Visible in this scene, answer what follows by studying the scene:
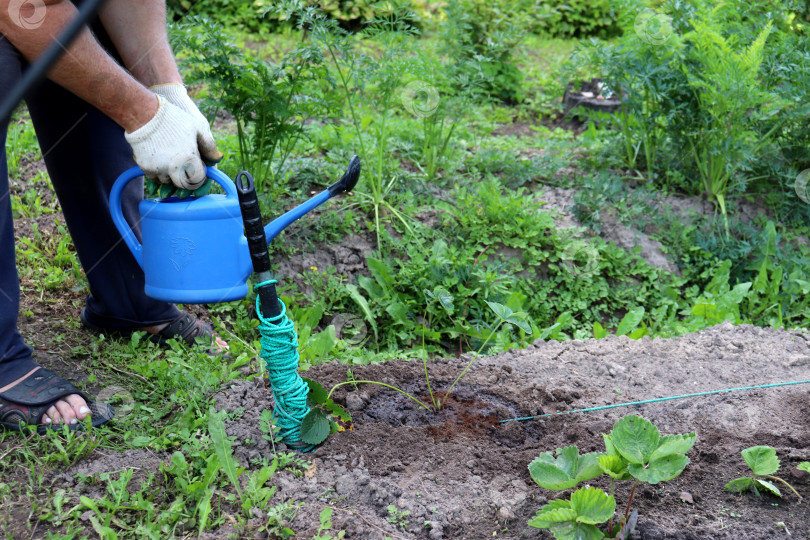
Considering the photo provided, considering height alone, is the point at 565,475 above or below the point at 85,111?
below

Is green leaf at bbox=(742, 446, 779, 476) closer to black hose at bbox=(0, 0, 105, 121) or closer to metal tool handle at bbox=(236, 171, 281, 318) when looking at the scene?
metal tool handle at bbox=(236, 171, 281, 318)

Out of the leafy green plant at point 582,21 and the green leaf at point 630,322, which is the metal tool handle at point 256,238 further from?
the leafy green plant at point 582,21

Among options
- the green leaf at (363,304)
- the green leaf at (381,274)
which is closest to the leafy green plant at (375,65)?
the green leaf at (381,274)

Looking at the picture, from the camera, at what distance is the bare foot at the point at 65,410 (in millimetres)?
1863

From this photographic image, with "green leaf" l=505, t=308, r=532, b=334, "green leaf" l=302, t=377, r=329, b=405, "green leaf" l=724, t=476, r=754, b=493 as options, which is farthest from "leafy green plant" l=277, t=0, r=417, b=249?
"green leaf" l=724, t=476, r=754, b=493

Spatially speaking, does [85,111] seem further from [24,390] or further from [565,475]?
[565,475]

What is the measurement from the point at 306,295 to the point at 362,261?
365mm

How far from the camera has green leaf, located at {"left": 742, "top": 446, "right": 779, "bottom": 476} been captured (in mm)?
1492

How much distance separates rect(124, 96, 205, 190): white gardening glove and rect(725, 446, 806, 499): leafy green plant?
5.14 ft

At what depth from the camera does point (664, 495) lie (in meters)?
1.58

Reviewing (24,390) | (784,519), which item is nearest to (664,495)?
(784,519)

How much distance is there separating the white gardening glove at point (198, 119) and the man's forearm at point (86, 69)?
129 mm

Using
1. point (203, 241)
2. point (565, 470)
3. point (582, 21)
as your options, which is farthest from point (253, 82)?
point (582, 21)

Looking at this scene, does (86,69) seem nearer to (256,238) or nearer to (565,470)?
(256,238)
